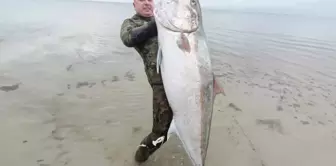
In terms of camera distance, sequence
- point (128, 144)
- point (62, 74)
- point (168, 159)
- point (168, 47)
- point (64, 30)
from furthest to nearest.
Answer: point (64, 30), point (62, 74), point (128, 144), point (168, 159), point (168, 47)

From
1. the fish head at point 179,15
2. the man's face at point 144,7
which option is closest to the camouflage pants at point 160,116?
the man's face at point 144,7

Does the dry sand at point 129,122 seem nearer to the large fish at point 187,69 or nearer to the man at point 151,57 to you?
the man at point 151,57

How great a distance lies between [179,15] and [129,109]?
352cm

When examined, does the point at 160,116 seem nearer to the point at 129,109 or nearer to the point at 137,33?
the point at 137,33

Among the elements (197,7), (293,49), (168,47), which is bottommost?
(293,49)

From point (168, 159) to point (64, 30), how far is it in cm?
1097

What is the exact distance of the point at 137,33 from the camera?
140 inches

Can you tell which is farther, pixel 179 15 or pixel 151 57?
pixel 151 57

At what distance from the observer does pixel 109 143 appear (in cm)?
A: 508

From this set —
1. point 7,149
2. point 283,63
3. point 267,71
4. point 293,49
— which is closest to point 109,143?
point 7,149

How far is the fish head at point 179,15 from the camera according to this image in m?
3.04

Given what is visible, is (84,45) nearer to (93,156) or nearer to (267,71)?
(267,71)

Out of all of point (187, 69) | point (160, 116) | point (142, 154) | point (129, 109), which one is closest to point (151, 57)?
point (160, 116)

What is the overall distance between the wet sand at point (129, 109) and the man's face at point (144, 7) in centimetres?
190
